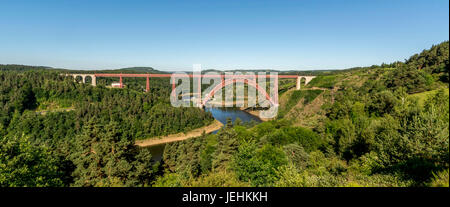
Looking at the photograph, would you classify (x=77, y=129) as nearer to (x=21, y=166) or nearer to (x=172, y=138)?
(x=172, y=138)

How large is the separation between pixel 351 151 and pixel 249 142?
664 cm

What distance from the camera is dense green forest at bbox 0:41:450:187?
257 inches

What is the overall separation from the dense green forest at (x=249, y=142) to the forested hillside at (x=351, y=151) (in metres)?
0.06

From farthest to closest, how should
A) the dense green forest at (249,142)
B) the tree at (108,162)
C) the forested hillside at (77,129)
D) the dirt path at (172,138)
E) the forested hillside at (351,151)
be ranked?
the dirt path at (172,138) → the tree at (108,162) → the forested hillside at (77,129) → the dense green forest at (249,142) → the forested hillside at (351,151)

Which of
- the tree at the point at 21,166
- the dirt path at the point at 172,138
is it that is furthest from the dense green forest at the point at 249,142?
the dirt path at the point at 172,138

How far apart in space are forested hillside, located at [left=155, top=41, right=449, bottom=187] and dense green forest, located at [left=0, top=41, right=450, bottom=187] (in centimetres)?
6

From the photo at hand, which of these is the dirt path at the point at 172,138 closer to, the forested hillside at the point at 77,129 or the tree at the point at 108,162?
the forested hillside at the point at 77,129

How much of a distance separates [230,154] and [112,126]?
9.48 m

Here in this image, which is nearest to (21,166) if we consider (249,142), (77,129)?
(249,142)

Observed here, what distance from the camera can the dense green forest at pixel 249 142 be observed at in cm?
654

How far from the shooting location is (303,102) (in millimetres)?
41281

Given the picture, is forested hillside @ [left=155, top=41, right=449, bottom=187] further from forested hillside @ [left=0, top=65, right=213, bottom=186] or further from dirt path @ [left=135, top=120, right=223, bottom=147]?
dirt path @ [left=135, top=120, right=223, bottom=147]
